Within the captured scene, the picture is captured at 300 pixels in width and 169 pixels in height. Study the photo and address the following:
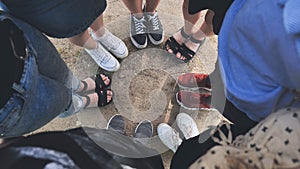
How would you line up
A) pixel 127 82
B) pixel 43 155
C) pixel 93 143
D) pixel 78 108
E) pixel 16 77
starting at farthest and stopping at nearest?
pixel 127 82 < pixel 78 108 < pixel 16 77 < pixel 93 143 < pixel 43 155

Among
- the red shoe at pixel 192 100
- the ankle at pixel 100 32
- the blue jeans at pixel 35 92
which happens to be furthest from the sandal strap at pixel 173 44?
the blue jeans at pixel 35 92

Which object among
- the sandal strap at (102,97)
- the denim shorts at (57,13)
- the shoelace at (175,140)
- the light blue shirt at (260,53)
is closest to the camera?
the light blue shirt at (260,53)

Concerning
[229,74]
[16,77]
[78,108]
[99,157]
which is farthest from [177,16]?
[99,157]

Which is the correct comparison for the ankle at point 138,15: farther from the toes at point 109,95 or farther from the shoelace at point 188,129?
the shoelace at point 188,129

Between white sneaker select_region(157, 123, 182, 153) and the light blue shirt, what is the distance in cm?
67

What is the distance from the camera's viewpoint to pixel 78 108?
5.56 feet

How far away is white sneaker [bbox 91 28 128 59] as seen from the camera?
6.19ft

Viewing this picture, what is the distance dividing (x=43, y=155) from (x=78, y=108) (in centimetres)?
93

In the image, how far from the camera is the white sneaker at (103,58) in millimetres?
1857

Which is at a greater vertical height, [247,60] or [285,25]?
[285,25]

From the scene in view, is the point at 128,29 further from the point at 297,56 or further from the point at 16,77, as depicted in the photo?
the point at 297,56

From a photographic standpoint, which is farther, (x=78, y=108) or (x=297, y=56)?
(x=78, y=108)

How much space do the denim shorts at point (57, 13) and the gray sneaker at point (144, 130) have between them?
62 centimetres

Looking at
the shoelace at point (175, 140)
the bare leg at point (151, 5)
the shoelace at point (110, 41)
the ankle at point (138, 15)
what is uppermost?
the bare leg at point (151, 5)
